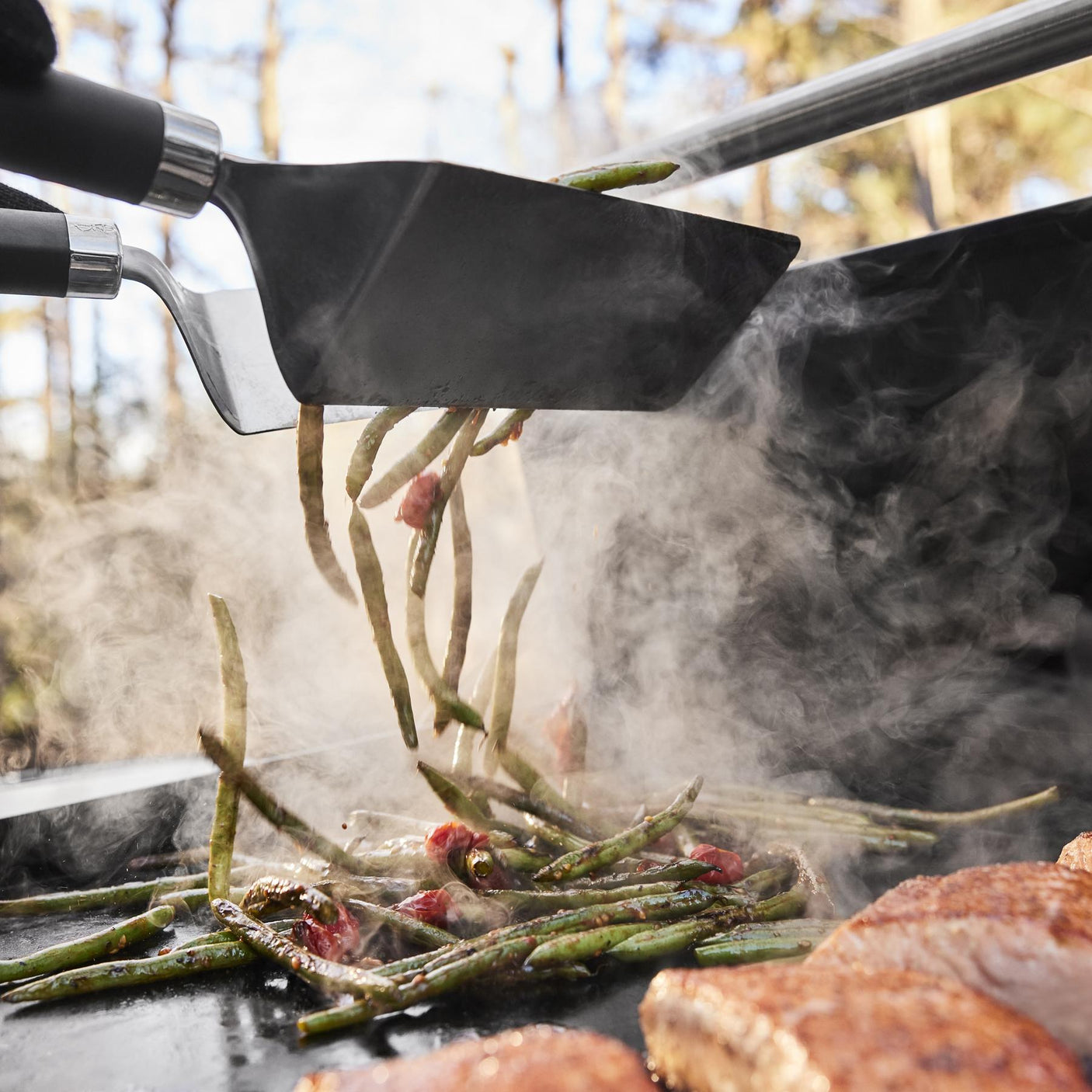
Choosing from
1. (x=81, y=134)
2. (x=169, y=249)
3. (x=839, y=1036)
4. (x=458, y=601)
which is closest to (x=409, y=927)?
(x=458, y=601)

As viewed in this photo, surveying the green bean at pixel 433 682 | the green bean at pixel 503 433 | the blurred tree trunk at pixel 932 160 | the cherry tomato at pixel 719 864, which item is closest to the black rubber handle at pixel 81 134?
the green bean at pixel 503 433

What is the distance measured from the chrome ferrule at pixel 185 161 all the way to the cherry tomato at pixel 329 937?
60.1 inches

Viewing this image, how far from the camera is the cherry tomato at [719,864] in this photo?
2350 mm

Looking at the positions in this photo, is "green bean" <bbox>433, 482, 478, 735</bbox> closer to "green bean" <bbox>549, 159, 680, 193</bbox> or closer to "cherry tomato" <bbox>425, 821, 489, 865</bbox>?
"cherry tomato" <bbox>425, 821, 489, 865</bbox>

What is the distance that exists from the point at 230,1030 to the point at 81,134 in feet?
5.50

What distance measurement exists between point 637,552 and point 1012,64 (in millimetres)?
1960

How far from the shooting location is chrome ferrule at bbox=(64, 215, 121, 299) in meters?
1.88

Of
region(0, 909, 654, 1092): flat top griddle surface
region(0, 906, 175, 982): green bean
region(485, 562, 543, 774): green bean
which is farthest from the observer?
region(485, 562, 543, 774): green bean

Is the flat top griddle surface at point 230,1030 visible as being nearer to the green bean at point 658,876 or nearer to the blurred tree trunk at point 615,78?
the green bean at point 658,876

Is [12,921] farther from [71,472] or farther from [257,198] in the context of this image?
[71,472]

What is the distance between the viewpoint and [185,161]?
1614mm

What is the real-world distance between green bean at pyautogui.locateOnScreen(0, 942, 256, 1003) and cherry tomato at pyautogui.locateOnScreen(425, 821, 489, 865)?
0.48m

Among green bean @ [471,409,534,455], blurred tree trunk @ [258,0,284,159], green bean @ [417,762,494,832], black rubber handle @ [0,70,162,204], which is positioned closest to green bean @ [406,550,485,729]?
green bean @ [417,762,494,832]

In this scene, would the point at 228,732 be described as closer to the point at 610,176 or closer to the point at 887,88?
the point at 610,176
